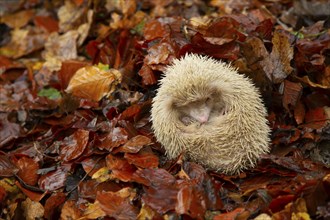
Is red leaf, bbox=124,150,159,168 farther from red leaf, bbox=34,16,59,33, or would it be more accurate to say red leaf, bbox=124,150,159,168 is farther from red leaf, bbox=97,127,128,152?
red leaf, bbox=34,16,59,33

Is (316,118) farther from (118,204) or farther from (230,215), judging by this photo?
(118,204)

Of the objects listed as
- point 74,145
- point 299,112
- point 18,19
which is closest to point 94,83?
point 74,145

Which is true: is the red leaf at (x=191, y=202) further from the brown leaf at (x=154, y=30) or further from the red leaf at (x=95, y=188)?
the brown leaf at (x=154, y=30)

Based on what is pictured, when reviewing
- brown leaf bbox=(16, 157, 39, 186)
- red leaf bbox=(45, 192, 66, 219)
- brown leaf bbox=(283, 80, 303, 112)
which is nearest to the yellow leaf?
red leaf bbox=(45, 192, 66, 219)

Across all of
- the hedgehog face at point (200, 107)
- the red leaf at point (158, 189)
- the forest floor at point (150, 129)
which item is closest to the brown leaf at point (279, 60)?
the forest floor at point (150, 129)

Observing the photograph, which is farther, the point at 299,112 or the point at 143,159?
the point at 299,112

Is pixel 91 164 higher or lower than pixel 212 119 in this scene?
lower

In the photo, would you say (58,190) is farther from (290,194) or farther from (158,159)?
(290,194)
